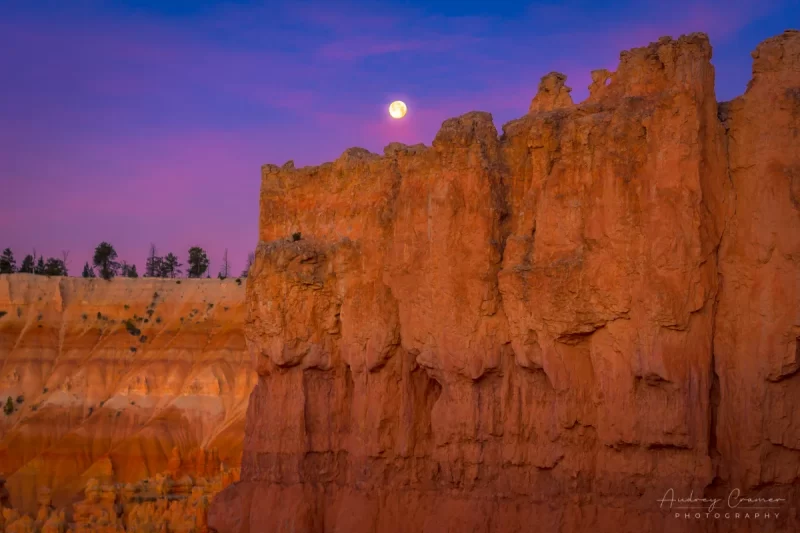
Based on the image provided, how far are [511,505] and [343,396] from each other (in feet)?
21.1

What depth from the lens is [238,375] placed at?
52906 mm

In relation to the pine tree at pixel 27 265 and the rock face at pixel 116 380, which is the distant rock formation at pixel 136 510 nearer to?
the rock face at pixel 116 380

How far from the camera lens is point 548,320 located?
66.3ft

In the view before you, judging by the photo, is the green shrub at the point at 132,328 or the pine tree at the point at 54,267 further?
the pine tree at the point at 54,267

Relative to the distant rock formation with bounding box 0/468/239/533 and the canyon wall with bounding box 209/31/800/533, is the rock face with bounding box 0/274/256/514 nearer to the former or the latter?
the distant rock formation with bounding box 0/468/239/533

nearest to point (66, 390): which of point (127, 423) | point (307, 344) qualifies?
point (127, 423)

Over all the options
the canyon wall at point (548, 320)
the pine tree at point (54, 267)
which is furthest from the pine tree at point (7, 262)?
the canyon wall at point (548, 320)

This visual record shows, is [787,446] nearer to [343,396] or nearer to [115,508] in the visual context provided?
[343,396]

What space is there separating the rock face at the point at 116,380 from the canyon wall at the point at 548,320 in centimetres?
2247

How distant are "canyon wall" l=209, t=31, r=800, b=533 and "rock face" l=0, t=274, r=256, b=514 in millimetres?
22473

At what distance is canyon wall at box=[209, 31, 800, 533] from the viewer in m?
17.8

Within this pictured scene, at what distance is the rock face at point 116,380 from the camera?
1928 inches

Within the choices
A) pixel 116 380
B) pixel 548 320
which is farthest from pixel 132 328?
pixel 548 320

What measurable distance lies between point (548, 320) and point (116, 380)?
130ft
